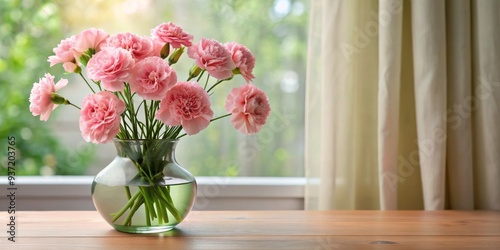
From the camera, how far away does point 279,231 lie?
1.22 metres

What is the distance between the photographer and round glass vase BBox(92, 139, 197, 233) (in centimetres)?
113

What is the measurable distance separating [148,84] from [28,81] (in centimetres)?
109

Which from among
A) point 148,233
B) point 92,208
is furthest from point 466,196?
point 92,208

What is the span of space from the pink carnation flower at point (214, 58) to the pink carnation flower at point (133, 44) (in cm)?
8

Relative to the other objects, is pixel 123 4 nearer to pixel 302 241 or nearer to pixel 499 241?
pixel 302 241

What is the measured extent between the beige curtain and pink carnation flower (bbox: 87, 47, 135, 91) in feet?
2.12

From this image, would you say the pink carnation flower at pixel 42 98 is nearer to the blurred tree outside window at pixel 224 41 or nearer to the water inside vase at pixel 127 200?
the water inside vase at pixel 127 200

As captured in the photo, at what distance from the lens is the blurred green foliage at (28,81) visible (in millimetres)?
1887

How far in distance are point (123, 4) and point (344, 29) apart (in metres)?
0.65

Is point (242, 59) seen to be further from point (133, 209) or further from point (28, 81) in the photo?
point (28, 81)

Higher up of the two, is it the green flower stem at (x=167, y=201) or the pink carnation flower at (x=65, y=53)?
the pink carnation flower at (x=65, y=53)

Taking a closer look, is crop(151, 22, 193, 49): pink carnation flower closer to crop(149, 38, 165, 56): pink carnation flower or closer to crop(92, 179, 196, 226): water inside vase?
crop(149, 38, 165, 56): pink carnation flower

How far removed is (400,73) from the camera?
1.58 m

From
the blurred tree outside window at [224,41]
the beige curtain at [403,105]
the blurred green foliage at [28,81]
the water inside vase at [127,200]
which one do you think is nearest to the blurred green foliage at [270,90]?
the blurred tree outside window at [224,41]
